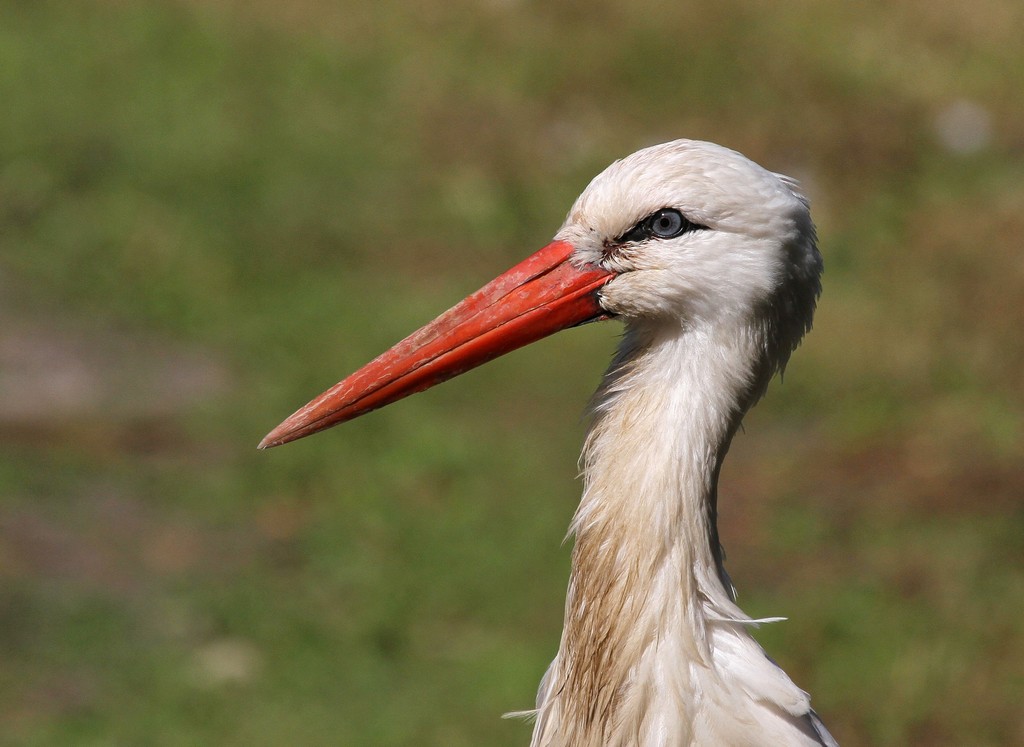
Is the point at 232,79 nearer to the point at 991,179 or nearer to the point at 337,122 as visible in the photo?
the point at 337,122

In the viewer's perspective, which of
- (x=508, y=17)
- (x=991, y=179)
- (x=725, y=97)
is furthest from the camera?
(x=508, y=17)

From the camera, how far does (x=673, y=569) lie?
2.34m

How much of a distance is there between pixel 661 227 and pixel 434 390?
4.70 metres

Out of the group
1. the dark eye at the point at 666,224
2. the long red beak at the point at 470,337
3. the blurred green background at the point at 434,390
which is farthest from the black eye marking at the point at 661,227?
the blurred green background at the point at 434,390

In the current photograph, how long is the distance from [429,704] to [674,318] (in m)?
2.78

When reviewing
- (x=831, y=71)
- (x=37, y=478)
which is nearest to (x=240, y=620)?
(x=37, y=478)

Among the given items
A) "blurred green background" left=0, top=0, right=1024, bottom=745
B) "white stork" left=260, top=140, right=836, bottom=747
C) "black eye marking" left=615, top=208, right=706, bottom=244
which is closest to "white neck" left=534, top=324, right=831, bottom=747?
"white stork" left=260, top=140, right=836, bottom=747

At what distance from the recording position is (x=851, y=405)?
6844mm

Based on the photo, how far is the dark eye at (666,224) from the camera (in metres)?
2.37

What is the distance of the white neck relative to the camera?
2.34 metres

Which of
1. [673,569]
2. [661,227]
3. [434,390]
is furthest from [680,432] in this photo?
[434,390]

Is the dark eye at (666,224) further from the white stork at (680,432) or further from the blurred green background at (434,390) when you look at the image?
the blurred green background at (434,390)

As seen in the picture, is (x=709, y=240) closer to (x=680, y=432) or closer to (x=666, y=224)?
(x=666, y=224)

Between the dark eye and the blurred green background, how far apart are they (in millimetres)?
2720
